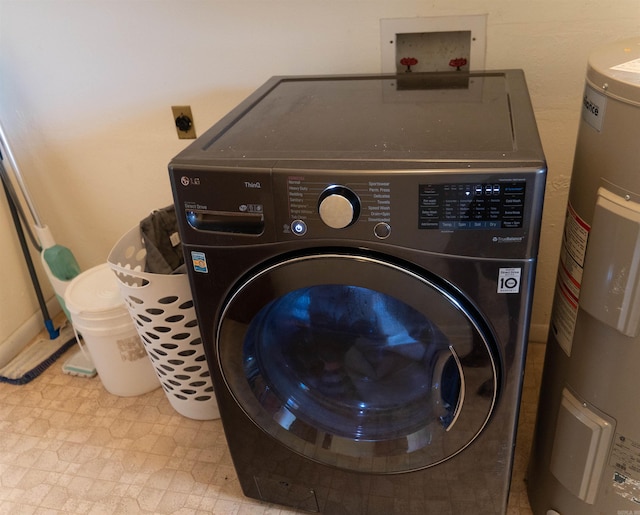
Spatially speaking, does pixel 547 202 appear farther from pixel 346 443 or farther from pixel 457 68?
pixel 346 443

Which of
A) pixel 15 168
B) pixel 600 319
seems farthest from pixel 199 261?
pixel 15 168

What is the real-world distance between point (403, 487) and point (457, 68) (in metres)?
1.01

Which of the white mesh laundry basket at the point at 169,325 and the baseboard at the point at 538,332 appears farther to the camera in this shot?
the baseboard at the point at 538,332

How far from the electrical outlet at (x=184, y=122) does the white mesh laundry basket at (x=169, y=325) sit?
339 mm

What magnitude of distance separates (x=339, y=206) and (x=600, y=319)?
18.8 inches

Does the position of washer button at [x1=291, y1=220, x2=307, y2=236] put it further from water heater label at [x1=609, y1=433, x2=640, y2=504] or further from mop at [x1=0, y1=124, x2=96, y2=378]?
mop at [x1=0, y1=124, x2=96, y2=378]

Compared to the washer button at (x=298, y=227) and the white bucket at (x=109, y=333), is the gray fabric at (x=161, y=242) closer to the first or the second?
the white bucket at (x=109, y=333)

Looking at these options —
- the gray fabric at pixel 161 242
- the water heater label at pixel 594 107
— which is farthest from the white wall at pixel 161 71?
the water heater label at pixel 594 107

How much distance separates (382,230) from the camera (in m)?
0.97

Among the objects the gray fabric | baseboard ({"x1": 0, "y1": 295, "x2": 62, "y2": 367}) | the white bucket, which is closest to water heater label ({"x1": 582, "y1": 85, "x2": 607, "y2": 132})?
the gray fabric

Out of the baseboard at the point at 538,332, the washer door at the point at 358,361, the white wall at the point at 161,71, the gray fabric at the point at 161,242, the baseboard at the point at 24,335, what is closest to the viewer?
the washer door at the point at 358,361

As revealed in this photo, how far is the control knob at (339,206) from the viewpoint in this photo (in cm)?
95

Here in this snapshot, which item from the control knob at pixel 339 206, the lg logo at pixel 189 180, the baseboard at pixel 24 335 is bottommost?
the baseboard at pixel 24 335

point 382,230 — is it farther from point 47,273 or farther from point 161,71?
point 47,273
